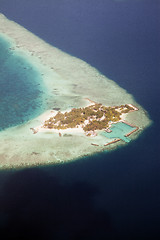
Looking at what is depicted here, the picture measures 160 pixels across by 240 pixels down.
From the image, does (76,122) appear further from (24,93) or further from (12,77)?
(12,77)

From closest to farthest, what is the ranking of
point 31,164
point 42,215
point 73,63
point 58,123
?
1. point 42,215
2. point 31,164
3. point 58,123
4. point 73,63

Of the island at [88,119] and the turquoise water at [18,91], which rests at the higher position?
the island at [88,119]

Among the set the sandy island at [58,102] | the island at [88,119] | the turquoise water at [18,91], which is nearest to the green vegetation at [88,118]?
the island at [88,119]

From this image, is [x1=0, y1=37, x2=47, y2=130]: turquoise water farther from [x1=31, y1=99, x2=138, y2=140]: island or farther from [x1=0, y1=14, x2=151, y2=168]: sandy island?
[x1=31, y1=99, x2=138, y2=140]: island

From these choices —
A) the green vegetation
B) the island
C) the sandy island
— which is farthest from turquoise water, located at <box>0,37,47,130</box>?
the green vegetation

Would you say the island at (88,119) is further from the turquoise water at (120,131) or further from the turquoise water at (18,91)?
the turquoise water at (18,91)

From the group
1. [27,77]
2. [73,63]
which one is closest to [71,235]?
[27,77]
